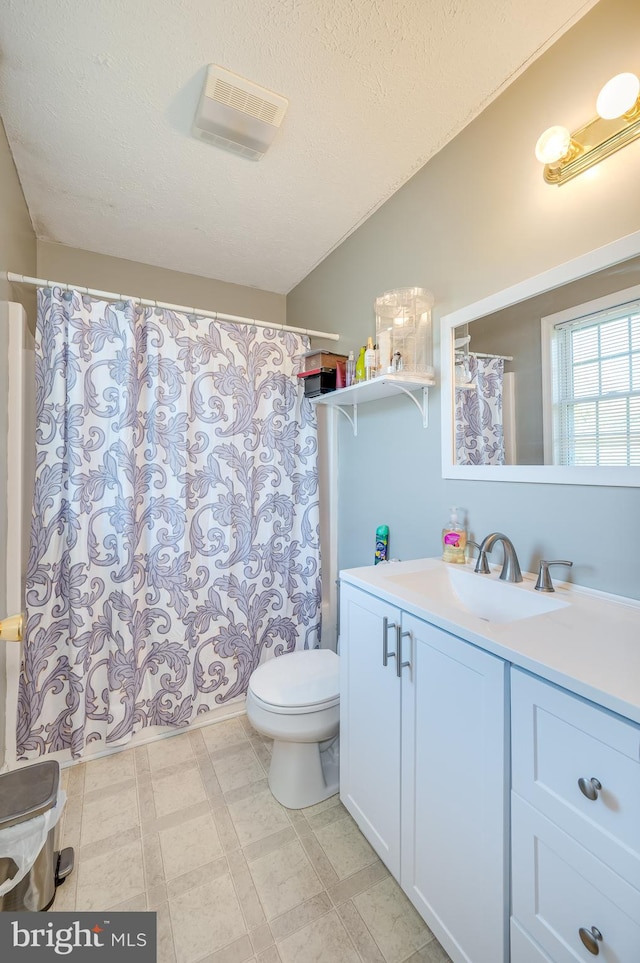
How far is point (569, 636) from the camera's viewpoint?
2.70ft

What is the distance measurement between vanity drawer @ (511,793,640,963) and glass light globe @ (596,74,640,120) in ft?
4.97

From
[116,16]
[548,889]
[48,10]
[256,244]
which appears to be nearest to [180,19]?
[116,16]

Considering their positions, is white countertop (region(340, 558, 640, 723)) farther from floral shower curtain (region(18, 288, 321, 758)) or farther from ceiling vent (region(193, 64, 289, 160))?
ceiling vent (region(193, 64, 289, 160))

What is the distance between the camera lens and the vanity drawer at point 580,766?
604 mm

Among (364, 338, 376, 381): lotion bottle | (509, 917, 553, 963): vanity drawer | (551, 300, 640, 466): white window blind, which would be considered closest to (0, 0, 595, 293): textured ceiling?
(364, 338, 376, 381): lotion bottle

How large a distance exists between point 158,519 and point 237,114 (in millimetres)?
1569

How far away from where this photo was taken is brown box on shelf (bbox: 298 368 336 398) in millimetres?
1973

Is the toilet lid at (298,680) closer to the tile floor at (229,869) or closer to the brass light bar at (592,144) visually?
the tile floor at (229,869)

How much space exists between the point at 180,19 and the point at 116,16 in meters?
0.17

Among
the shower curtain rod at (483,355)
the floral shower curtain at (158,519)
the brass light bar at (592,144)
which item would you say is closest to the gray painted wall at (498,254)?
the brass light bar at (592,144)

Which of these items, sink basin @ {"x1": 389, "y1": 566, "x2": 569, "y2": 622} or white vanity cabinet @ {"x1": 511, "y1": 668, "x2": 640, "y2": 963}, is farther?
sink basin @ {"x1": 389, "y1": 566, "x2": 569, "y2": 622}

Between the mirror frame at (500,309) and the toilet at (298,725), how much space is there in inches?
37.5

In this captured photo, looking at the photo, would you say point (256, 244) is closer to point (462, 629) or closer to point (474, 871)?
point (462, 629)

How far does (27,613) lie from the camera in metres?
1.64
